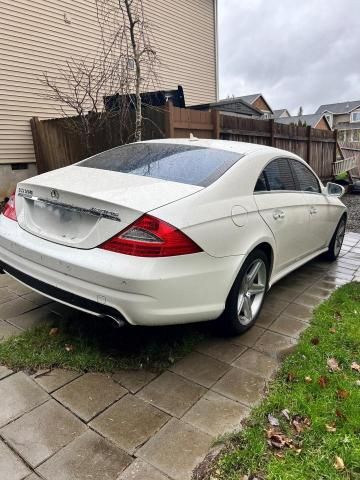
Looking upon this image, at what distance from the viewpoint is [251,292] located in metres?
3.15

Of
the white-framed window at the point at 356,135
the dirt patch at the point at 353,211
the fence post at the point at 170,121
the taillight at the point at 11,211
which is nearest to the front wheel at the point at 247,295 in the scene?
the taillight at the point at 11,211

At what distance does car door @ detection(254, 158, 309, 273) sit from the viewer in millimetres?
3193

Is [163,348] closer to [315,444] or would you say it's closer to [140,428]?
[140,428]

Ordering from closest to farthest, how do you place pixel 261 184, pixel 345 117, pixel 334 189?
pixel 261 184 → pixel 334 189 → pixel 345 117

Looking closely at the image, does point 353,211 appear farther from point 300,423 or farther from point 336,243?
point 300,423

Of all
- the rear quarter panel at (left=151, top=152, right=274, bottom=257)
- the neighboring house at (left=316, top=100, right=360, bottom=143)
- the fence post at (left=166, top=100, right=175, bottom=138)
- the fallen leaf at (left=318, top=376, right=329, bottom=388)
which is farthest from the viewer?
the neighboring house at (left=316, top=100, right=360, bottom=143)

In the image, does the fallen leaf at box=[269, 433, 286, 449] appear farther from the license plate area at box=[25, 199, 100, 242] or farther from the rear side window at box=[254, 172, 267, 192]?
the rear side window at box=[254, 172, 267, 192]

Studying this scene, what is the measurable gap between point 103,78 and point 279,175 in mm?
5835

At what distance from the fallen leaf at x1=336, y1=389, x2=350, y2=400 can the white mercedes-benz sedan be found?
84cm

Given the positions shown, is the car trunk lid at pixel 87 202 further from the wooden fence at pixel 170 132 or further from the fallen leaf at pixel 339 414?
the wooden fence at pixel 170 132

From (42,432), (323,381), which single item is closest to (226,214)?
(323,381)

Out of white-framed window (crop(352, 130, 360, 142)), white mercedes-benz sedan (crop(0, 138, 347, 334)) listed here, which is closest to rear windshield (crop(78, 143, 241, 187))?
white mercedes-benz sedan (crop(0, 138, 347, 334))

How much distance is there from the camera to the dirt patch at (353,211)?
26.0ft

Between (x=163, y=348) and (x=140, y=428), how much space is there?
2.67ft
